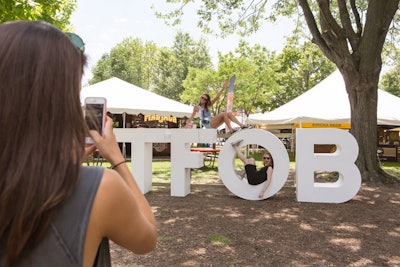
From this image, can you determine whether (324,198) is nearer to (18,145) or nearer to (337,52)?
(337,52)

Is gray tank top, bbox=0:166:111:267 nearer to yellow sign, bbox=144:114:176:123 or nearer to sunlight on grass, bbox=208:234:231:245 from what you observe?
sunlight on grass, bbox=208:234:231:245

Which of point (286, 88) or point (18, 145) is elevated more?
point (286, 88)

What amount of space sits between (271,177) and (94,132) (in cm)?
654

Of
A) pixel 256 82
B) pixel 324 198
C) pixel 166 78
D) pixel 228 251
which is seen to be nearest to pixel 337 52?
pixel 324 198

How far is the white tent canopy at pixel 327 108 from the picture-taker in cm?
1381

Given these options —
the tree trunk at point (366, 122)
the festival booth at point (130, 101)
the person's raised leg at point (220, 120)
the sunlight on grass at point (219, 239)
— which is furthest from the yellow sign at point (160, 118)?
the sunlight on grass at point (219, 239)

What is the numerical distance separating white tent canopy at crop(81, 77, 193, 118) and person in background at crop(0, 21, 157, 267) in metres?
13.0

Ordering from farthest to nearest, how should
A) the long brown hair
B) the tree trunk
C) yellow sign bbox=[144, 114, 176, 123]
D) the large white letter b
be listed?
yellow sign bbox=[144, 114, 176, 123], the tree trunk, the large white letter b, the long brown hair

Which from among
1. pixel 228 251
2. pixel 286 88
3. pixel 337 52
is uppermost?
pixel 286 88

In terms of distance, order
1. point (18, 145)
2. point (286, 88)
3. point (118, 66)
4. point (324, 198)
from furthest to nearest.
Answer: point (118, 66) < point (286, 88) < point (324, 198) < point (18, 145)

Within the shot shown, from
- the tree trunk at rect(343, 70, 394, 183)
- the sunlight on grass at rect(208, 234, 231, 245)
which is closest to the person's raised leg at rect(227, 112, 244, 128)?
the tree trunk at rect(343, 70, 394, 183)

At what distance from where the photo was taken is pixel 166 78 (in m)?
49.7

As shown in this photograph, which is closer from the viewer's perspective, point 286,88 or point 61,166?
point 61,166

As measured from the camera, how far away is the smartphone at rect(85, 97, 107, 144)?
1315 millimetres
